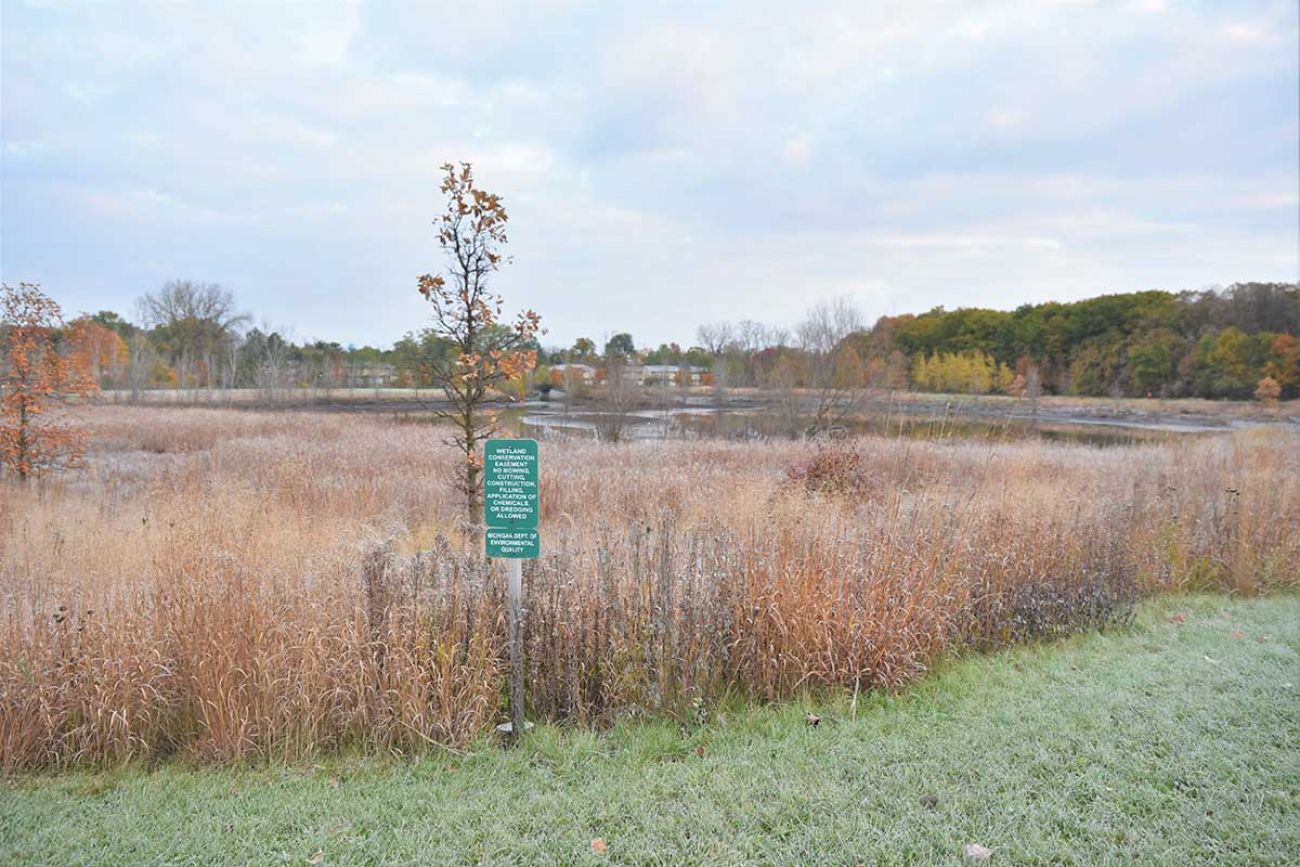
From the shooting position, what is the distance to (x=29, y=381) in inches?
406

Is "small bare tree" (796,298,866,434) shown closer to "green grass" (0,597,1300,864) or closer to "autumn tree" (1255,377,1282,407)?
"green grass" (0,597,1300,864)

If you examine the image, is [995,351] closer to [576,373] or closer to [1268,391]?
[1268,391]

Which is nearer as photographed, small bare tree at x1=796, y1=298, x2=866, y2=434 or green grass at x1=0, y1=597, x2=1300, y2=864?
green grass at x1=0, y1=597, x2=1300, y2=864

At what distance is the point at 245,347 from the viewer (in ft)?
212

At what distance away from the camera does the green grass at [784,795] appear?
8.91ft

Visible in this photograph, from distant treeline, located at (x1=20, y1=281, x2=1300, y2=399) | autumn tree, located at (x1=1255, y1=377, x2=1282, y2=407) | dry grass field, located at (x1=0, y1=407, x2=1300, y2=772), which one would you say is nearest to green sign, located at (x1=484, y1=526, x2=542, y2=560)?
dry grass field, located at (x1=0, y1=407, x2=1300, y2=772)

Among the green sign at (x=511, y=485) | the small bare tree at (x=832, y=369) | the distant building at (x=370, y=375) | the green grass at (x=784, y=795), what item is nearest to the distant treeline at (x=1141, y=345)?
the small bare tree at (x=832, y=369)

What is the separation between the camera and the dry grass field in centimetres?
364

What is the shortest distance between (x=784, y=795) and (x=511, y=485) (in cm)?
189

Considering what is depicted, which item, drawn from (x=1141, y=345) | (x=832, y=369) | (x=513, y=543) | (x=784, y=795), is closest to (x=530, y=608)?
(x=513, y=543)

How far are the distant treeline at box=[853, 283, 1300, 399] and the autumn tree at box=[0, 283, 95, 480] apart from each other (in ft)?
127

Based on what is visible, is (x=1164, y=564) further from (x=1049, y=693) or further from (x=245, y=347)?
(x=245, y=347)

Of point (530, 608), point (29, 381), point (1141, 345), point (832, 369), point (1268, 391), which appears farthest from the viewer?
point (1141, 345)

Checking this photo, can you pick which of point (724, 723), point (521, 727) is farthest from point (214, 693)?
point (724, 723)
